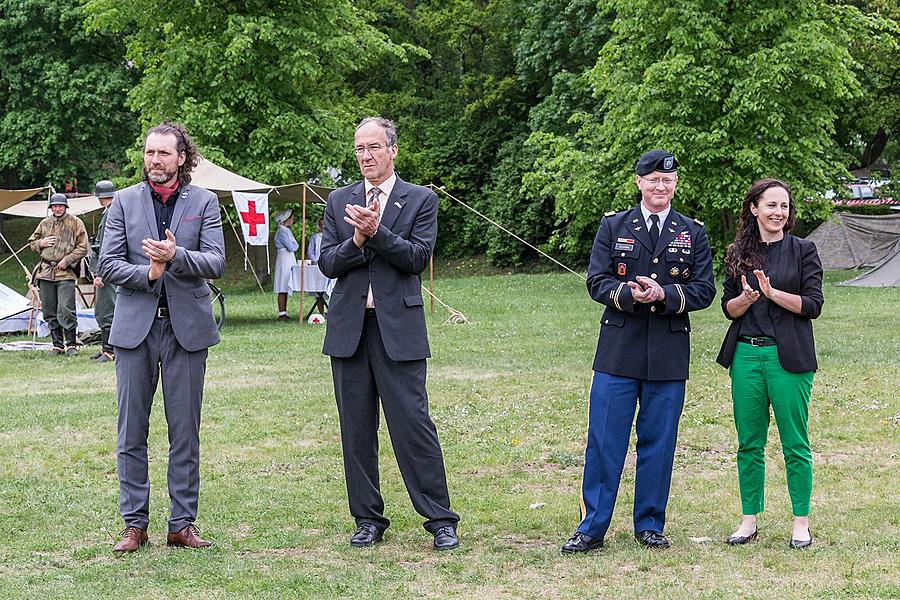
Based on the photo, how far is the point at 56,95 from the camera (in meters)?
34.0

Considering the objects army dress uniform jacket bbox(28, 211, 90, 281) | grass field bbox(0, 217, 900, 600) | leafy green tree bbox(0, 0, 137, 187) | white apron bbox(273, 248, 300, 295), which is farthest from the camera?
leafy green tree bbox(0, 0, 137, 187)

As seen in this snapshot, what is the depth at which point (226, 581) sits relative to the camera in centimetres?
493

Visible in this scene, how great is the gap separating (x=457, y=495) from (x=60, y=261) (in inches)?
336

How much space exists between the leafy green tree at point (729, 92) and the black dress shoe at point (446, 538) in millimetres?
18713

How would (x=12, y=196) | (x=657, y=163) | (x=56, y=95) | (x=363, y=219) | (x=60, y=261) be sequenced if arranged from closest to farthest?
(x=363, y=219) → (x=657, y=163) → (x=60, y=261) → (x=12, y=196) → (x=56, y=95)

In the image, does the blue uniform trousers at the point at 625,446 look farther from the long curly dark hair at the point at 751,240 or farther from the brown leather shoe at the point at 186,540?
the brown leather shoe at the point at 186,540

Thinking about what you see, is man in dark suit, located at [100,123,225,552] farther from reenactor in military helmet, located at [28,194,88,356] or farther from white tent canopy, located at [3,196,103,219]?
white tent canopy, located at [3,196,103,219]

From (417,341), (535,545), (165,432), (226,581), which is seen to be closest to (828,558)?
(535,545)

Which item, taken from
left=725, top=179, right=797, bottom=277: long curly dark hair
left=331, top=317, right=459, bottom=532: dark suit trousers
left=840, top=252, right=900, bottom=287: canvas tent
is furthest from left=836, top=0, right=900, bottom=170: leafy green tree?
left=331, top=317, right=459, bottom=532: dark suit trousers

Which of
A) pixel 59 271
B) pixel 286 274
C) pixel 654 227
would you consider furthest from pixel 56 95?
pixel 654 227

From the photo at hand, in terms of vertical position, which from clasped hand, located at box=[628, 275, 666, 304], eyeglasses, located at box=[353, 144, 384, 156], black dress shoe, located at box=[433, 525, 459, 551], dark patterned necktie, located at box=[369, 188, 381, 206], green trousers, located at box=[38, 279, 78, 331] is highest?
eyeglasses, located at box=[353, 144, 384, 156]

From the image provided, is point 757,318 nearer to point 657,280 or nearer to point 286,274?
point 657,280

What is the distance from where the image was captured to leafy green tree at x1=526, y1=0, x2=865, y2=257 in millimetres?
23188

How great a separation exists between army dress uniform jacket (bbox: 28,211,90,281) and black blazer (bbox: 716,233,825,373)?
9.99 m
